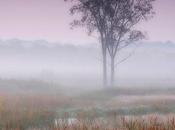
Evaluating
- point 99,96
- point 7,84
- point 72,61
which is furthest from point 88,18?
point 72,61

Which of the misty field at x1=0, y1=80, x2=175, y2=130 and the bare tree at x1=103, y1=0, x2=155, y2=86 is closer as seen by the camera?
the misty field at x1=0, y1=80, x2=175, y2=130

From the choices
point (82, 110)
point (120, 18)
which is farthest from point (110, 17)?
point (82, 110)

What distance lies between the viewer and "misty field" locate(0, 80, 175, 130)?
17688 millimetres

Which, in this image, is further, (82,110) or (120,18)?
(120,18)

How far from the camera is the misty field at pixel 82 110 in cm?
1769

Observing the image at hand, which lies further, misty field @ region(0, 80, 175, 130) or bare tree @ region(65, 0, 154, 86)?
bare tree @ region(65, 0, 154, 86)

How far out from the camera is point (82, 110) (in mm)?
26656

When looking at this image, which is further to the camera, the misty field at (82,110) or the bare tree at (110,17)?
the bare tree at (110,17)

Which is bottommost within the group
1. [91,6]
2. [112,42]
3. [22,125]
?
[22,125]

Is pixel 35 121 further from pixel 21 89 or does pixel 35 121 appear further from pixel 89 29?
pixel 89 29

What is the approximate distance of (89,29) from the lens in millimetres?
50562

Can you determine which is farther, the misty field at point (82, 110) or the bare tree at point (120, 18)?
the bare tree at point (120, 18)

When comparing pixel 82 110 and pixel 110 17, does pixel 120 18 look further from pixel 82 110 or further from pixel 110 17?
pixel 82 110

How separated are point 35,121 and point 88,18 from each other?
101 ft
